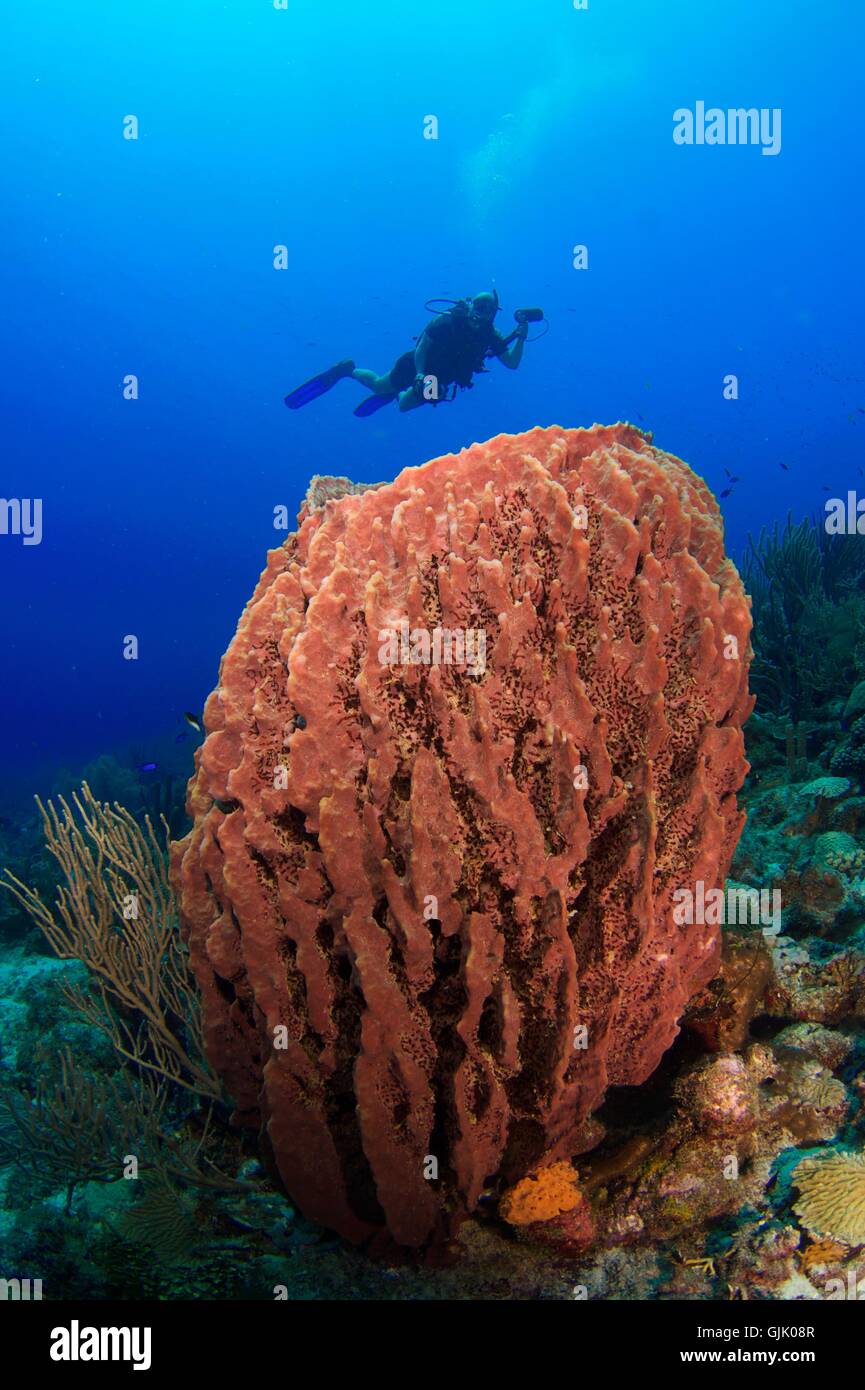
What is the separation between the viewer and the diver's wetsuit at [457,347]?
1162 centimetres

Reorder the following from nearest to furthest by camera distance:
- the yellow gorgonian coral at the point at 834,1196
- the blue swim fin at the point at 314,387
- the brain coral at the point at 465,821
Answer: the brain coral at the point at 465,821 < the yellow gorgonian coral at the point at 834,1196 < the blue swim fin at the point at 314,387

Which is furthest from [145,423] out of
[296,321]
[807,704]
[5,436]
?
[807,704]

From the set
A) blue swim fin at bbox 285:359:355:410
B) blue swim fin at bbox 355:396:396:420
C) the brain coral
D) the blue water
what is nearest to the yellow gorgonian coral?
the brain coral

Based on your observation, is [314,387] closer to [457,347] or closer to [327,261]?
[457,347]

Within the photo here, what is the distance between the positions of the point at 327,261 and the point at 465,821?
73.5 meters

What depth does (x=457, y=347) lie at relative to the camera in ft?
39.0

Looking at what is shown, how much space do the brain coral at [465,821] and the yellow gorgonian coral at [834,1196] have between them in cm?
77

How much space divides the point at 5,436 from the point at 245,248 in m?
31.5

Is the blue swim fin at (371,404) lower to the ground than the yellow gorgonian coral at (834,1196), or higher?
higher

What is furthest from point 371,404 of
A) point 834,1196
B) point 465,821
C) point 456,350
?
point 834,1196

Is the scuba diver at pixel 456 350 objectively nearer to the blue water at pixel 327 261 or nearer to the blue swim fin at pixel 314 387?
the blue swim fin at pixel 314 387

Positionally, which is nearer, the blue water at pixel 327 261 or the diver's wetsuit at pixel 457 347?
the diver's wetsuit at pixel 457 347

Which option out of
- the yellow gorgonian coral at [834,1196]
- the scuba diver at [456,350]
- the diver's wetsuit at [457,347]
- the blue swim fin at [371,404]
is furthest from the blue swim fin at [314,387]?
the yellow gorgonian coral at [834,1196]

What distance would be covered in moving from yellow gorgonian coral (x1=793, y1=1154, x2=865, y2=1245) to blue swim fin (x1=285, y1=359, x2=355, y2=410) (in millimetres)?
11888
